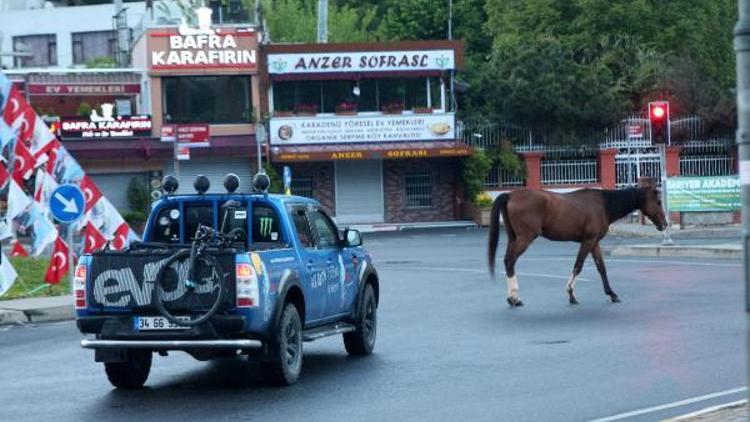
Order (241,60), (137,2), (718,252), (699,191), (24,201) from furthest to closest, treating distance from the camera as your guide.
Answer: (137,2) < (241,60) < (699,191) < (718,252) < (24,201)

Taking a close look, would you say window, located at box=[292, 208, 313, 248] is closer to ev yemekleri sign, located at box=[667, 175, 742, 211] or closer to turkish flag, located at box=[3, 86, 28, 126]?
turkish flag, located at box=[3, 86, 28, 126]

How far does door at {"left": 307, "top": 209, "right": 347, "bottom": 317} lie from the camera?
1515 centimetres

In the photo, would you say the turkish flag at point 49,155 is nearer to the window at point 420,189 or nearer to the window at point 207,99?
the window at point 207,99

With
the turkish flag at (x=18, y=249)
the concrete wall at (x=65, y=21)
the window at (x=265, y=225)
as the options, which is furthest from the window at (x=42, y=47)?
the window at (x=265, y=225)

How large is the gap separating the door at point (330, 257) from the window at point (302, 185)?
41.0 m

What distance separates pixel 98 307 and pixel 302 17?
66699mm

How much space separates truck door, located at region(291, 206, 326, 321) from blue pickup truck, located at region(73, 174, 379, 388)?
0.01m

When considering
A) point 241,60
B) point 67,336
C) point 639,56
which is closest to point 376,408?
point 67,336

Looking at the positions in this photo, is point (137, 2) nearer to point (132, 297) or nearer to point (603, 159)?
point (603, 159)

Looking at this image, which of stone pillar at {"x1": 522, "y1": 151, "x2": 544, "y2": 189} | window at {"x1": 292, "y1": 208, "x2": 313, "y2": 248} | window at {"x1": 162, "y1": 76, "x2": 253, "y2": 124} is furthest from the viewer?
stone pillar at {"x1": 522, "y1": 151, "x2": 544, "y2": 189}

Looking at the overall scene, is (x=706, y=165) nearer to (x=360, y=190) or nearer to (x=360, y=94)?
(x=360, y=190)

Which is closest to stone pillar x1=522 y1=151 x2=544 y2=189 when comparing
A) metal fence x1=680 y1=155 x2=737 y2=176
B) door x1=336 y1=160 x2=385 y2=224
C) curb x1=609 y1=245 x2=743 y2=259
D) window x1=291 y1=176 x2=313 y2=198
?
metal fence x1=680 y1=155 x2=737 y2=176

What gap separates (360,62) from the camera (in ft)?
182

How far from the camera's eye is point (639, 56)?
60250mm
